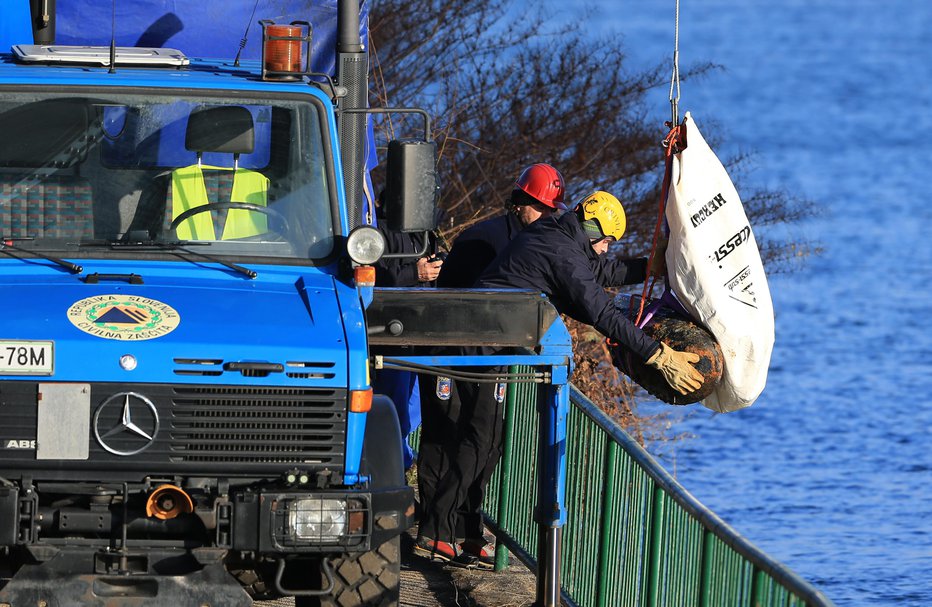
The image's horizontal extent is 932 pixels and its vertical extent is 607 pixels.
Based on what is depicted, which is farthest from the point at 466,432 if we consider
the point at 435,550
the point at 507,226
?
the point at 507,226

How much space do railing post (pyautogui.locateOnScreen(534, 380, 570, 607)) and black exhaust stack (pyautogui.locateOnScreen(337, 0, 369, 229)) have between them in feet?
4.53

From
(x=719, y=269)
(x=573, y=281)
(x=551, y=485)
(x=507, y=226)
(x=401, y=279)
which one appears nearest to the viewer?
(x=551, y=485)

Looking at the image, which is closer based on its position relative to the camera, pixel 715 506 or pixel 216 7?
pixel 216 7

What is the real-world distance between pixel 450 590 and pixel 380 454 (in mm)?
2021

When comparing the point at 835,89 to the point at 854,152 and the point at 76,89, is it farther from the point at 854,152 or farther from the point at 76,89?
the point at 76,89

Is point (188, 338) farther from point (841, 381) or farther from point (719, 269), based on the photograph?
point (841, 381)

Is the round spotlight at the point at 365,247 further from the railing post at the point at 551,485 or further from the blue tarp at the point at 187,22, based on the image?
the blue tarp at the point at 187,22

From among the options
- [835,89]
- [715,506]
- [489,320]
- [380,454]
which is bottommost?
[715,506]

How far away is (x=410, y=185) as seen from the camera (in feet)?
24.2

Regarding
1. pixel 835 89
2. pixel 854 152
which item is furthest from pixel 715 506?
pixel 835 89

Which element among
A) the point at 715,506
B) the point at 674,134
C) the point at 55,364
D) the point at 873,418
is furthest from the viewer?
the point at 873,418

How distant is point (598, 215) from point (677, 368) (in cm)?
149

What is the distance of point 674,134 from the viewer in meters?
8.14

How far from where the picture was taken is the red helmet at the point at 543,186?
9.12 metres
